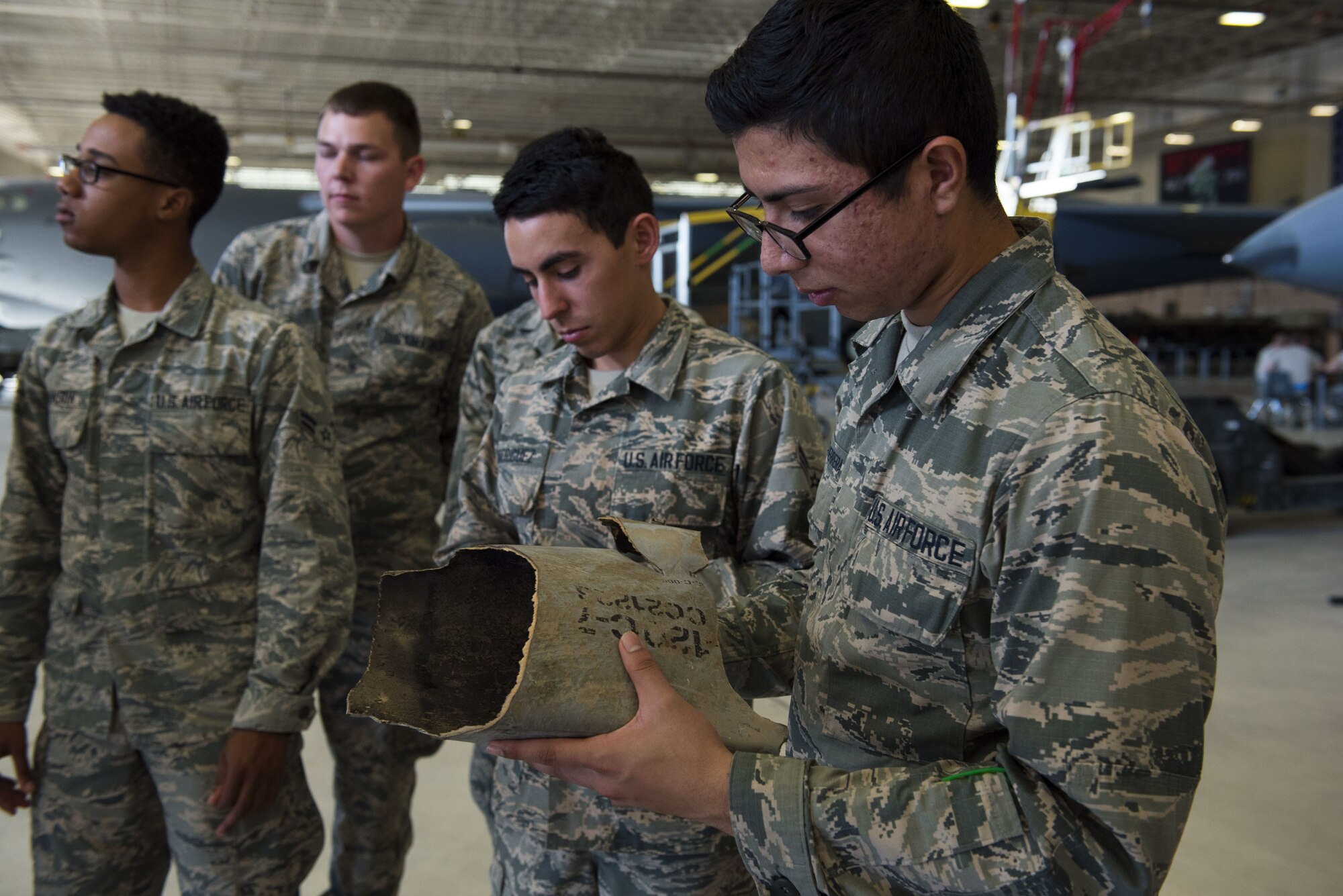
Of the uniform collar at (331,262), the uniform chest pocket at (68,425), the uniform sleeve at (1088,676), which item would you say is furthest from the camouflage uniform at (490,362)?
→ the uniform sleeve at (1088,676)

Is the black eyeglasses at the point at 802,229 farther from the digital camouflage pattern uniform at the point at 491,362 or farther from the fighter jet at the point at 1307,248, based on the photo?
the fighter jet at the point at 1307,248

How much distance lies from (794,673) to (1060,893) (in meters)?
0.41

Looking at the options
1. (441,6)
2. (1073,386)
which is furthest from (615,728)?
(441,6)

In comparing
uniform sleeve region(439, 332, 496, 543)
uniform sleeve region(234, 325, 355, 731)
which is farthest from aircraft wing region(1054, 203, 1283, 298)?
uniform sleeve region(234, 325, 355, 731)

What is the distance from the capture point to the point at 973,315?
87 cm

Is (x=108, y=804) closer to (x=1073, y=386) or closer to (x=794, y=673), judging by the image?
(x=794, y=673)

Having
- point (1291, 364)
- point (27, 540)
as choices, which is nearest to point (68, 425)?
point (27, 540)

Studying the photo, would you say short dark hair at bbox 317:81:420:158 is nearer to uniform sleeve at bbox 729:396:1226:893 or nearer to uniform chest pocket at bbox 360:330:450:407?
uniform chest pocket at bbox 360:330:450:407

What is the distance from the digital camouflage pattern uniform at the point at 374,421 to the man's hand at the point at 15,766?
0.66 meters

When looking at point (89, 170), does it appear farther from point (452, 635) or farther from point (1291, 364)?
point (1291, 364)

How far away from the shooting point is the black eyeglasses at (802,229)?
82 centimetres

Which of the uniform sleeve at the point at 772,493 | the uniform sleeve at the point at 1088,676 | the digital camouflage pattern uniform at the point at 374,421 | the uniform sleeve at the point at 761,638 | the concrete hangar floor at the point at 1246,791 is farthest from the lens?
the concrete hangar floor at the point at 1246,791

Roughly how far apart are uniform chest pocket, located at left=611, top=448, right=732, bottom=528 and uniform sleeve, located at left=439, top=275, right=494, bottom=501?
101 centimetres

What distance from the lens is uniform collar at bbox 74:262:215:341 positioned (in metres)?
1.70
